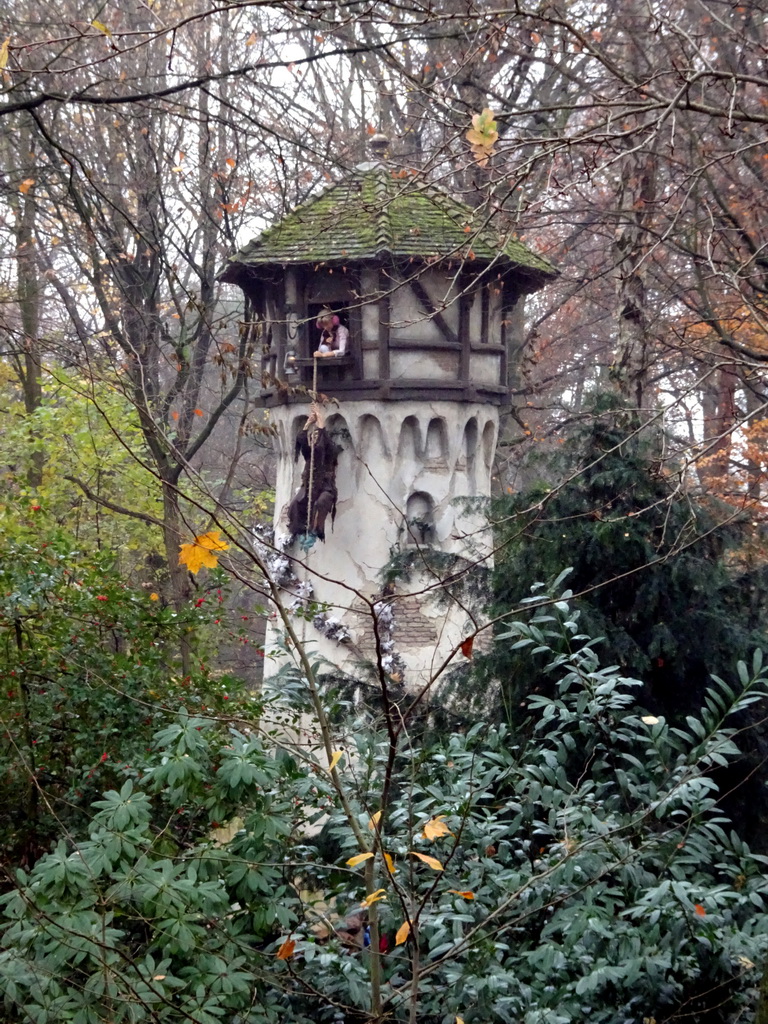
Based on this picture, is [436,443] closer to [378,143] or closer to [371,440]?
[371,440]

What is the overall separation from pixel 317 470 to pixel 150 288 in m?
2.97

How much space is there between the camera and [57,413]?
1279 cm

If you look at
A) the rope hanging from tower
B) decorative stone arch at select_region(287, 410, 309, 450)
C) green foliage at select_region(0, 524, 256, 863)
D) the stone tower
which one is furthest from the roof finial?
green foliage at select_region(0, 524, 256, 863)

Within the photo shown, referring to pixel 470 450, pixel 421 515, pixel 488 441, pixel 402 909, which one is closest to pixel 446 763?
pixel 402 909

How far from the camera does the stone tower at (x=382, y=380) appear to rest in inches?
402

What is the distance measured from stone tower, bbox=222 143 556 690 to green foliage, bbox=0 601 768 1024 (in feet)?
21.6

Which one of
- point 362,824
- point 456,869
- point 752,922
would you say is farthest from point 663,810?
point 362,824

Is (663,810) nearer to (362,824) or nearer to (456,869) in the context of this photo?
(456,869)

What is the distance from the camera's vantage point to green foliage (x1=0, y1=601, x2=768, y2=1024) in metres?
2.73

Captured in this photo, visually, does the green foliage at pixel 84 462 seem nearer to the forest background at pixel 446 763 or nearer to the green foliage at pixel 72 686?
the forest background at pixel 446 763

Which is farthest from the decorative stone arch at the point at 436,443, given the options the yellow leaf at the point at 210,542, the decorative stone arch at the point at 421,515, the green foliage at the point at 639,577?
the yellow leaf at the point at 210,542

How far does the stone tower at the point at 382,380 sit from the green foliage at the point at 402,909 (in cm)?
657

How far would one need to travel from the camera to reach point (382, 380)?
10.3 metres

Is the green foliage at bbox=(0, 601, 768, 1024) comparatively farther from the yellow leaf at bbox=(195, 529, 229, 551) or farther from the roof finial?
the roof finial
